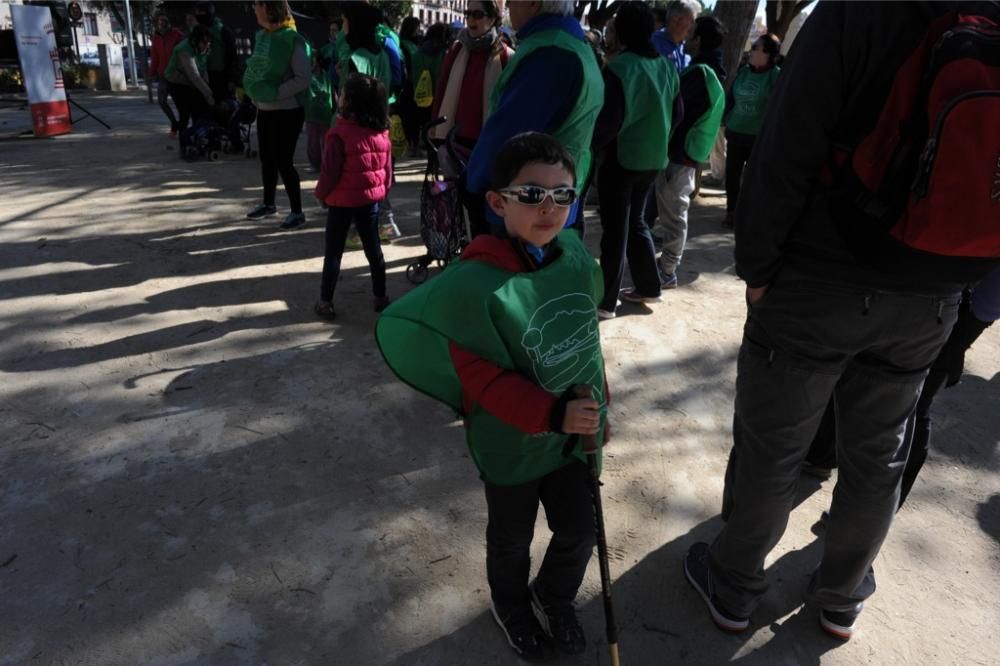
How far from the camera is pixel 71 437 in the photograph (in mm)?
3088

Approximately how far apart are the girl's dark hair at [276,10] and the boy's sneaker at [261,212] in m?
1.75

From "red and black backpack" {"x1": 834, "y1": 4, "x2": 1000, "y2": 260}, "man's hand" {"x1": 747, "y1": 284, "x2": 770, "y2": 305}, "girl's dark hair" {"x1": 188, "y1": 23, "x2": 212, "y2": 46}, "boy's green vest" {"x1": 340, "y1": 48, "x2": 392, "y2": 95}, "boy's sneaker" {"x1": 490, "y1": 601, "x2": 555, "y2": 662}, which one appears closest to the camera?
"red and black backpack" {"x1": 834, "y1": 4, "x2": 1000, "y2": 260}

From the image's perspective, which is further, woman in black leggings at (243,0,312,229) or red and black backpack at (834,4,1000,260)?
woman in black leggings at (243,0,312,229)

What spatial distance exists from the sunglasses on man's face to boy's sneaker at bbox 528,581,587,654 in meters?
1.27

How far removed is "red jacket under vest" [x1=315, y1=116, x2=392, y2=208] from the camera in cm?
420

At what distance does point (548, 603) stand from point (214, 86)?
9.91 m

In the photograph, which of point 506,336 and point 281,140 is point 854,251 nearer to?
point 506,336

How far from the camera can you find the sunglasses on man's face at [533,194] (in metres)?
1.79

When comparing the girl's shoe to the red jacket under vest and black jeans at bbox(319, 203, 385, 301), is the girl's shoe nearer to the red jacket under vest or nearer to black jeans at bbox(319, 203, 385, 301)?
black jeans at bbox(319, 203, 385, 301)

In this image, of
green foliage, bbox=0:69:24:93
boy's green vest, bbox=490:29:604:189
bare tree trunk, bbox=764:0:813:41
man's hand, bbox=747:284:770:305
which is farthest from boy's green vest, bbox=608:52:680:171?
green foliage, bbox=0:69:24:93

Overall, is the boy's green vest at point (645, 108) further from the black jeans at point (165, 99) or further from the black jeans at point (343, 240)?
the black jeans at point (165, 99)

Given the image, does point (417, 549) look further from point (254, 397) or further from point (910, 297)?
point (910, 297)

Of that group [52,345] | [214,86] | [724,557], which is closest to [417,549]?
[724,557]

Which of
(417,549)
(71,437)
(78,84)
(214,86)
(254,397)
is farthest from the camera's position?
(78,84)
